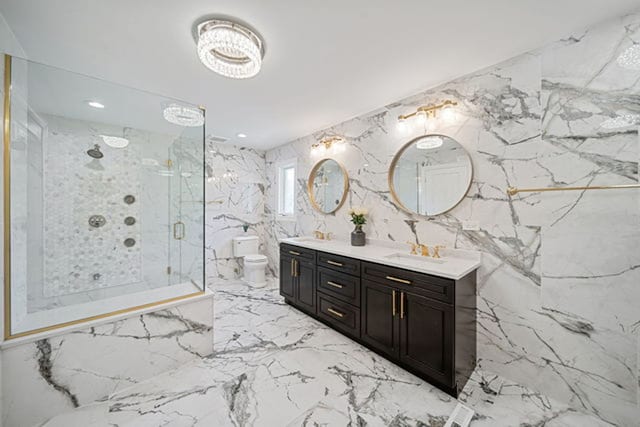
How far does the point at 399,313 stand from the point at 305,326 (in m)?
1.21

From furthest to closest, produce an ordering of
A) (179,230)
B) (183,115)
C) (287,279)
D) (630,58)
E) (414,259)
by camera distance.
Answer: (287,279) < (179,230) < (183,115) < (414,259) < (630,58)

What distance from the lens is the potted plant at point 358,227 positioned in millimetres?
2885

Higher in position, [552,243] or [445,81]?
[445,81]

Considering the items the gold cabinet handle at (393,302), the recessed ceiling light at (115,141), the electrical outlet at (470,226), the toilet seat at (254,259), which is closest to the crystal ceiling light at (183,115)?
the recessed ceiling light at (115,141)

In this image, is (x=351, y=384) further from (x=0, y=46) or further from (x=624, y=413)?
(x=0, y=46)

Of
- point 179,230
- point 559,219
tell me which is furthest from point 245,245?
point 559,219

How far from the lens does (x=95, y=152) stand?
229cm

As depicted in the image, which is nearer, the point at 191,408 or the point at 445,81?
the point at 191,408

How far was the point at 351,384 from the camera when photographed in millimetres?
1794

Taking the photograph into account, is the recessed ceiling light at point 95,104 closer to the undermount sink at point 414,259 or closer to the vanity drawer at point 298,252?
the vanity drawer at point 298,252

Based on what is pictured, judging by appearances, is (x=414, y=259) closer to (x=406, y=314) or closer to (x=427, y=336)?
(x=406, y=314)

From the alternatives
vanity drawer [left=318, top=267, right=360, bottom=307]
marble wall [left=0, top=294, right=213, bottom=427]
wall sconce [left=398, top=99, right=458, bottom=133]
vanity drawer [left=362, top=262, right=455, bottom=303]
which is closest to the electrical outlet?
vanity drawer [left=362, top=262, right=455, bottom=303]

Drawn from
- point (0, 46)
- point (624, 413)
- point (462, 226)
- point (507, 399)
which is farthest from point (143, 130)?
point (624, 413)

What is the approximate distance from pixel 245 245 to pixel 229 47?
343cm
